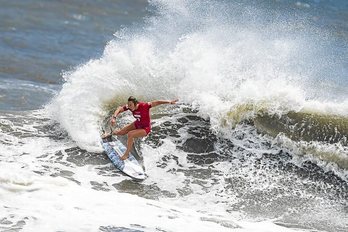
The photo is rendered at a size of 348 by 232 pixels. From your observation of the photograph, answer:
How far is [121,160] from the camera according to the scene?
11.8 metres

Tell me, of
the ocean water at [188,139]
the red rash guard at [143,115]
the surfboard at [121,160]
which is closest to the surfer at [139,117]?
the red rash guard at [143,115]

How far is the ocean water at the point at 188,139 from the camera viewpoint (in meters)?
9.84

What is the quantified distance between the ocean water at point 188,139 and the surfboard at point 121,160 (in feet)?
0.47

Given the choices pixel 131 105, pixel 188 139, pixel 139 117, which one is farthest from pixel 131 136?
pixel 188 139

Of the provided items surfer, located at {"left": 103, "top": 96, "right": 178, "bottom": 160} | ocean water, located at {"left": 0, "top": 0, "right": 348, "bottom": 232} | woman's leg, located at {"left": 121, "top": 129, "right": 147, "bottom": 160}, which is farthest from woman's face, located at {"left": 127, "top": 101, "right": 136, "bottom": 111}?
ocean water, located at {"left": 0, "top": 0, "right": 348, "bottom": 232}

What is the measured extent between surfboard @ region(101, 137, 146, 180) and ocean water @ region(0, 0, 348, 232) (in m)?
0.14

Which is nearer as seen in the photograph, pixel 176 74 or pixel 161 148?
pixel 161 148

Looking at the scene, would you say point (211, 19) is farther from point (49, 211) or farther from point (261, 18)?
point (49, 211)

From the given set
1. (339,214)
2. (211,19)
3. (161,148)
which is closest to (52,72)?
(211,19)

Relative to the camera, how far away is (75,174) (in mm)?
11180

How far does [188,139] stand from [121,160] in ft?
6.42

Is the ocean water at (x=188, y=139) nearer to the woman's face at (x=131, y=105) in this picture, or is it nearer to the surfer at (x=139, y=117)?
the surfer at (x=139, y=117)

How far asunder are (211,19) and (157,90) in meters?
7.24

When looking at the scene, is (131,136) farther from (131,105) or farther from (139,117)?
(131,105)
